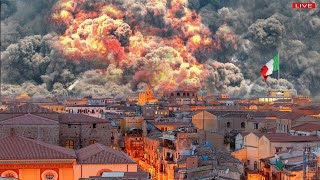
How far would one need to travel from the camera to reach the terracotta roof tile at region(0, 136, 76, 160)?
36250 millimetres

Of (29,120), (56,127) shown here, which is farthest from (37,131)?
(56,127)

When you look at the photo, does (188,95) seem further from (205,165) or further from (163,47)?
(205,165)

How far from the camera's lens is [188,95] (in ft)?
391

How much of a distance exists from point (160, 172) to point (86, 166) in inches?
559

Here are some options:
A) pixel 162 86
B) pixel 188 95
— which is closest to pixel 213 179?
pixel 188 95

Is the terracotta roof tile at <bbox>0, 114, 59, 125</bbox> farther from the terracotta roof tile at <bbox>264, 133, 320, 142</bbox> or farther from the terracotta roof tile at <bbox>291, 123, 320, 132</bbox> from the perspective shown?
the terracotta roof tile at <bbox>291, 123, 320, 132</bbox>

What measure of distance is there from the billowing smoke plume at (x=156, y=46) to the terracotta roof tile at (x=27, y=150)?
9512 centimetres

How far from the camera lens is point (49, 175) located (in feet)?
120

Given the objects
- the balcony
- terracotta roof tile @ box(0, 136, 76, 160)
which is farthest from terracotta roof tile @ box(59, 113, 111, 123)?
terracotta roof tile @ box(0, 136, 76, 160)

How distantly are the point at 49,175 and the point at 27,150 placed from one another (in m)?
1.50

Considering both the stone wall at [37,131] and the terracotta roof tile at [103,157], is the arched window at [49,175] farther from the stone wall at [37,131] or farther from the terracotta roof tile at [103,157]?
the stone wall at [37,131]

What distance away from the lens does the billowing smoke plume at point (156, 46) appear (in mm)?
138375

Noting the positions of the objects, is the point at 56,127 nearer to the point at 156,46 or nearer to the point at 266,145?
the point at 266,145

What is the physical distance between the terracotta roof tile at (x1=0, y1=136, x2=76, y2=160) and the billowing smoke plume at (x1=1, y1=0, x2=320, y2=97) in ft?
312
